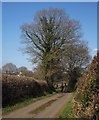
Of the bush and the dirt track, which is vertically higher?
the bush

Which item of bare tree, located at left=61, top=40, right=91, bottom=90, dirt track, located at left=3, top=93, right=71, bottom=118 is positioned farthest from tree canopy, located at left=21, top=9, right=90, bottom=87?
dirt track, located at left=3, top=93, right=71, bottom=118

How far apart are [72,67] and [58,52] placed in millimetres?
9197

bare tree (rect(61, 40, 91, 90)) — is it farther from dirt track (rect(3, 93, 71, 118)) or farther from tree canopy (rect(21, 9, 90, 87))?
dirt track (rect(3, 93, 71, 118))

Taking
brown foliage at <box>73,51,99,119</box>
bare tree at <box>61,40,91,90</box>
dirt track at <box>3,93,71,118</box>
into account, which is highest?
bare tree at <box>61,40,91,90</box>

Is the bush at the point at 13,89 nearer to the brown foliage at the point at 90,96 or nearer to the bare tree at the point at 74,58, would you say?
the brown foliage at the point at 90,96

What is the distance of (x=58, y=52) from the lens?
153 ft

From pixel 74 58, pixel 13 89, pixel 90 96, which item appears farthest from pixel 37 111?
pixel 74 58

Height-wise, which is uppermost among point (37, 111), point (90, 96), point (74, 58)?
point (74, 58)

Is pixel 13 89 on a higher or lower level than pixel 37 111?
higher

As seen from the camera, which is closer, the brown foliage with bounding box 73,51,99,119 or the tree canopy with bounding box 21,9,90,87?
the brown foliage with bounding box 73,51,99,119

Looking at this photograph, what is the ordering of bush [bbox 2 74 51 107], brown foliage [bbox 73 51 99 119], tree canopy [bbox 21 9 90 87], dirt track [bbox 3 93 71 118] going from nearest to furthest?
brown foliage [bbox 73 51 99 119]
dirt track [bbox 3 93 71 118]
bush [bbox 2 74 51 107]
tree canopy [bbox 21 9 90 87]

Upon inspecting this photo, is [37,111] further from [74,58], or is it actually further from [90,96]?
[74,58]

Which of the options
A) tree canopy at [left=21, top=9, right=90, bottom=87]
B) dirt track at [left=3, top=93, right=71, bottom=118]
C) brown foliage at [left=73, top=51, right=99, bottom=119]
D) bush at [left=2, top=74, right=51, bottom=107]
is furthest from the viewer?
tree canopy at [left=21, top=9, right=90, bottom=87]

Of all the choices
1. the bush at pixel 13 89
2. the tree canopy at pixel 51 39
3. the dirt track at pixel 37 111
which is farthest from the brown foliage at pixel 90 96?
the tree canopy at pixel 51 39
